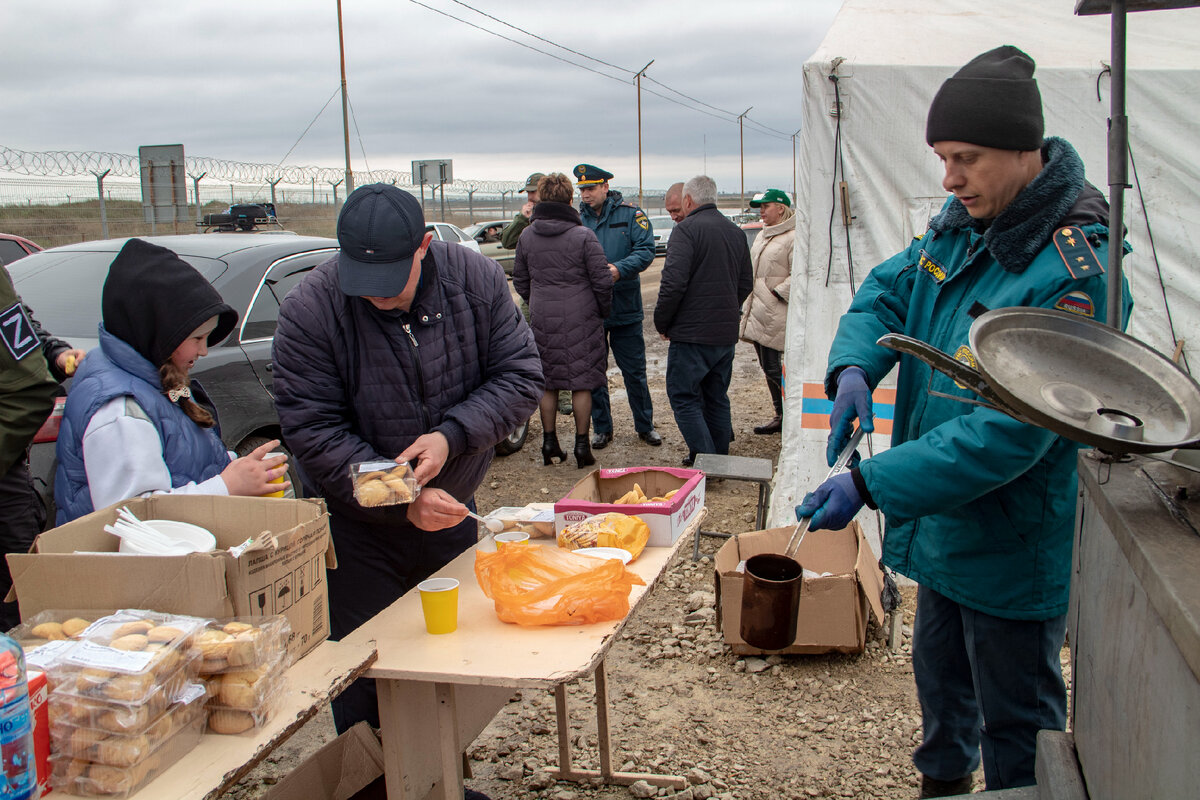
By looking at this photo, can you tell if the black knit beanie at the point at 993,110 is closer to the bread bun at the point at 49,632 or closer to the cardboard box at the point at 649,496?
the cardboard box at the point at 649,496

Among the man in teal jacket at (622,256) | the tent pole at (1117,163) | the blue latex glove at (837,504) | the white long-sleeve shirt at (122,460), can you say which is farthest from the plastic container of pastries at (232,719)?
the man in teal jacket at (622,256)

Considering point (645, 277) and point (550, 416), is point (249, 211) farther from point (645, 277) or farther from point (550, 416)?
point (645, 277)

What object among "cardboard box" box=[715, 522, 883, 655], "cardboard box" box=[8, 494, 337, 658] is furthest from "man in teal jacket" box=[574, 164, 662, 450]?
"cardboard box" box=[8, 494, 337, 658]

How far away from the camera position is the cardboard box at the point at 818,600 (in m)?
3.77

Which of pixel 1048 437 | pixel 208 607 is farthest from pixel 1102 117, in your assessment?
pixel 208 607

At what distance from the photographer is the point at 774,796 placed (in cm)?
301

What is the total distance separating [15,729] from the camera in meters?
1.34

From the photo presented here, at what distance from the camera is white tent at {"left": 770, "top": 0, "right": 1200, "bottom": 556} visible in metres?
4.27

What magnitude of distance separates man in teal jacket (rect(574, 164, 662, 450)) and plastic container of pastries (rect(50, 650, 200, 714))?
524cm

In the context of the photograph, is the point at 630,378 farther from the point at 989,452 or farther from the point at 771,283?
the point at 989,452

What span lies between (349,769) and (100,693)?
1.13 m

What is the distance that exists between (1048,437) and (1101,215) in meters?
0.54

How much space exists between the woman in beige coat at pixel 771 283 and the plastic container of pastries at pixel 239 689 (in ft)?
17.9

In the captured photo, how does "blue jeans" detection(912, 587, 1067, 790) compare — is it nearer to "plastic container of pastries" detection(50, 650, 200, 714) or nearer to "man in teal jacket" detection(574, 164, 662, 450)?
"plastic container of pastries" detection(50, 650, 200, 714)
